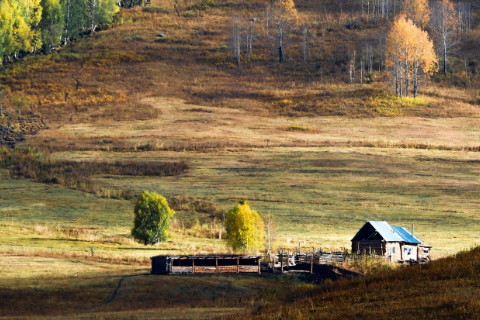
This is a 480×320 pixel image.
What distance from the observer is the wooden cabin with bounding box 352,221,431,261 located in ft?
222

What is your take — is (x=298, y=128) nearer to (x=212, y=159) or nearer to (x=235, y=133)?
(x=235, y=133)

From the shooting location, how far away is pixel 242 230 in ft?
227

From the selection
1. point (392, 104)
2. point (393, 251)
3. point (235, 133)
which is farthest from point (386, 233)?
point (392, 104)

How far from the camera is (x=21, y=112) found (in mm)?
132750

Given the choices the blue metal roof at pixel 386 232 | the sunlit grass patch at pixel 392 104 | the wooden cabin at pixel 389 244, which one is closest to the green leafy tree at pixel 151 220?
the wooden cabin at pixel 389 244

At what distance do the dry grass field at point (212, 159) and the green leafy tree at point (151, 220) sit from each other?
1.20 m

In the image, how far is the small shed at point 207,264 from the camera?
5525cm

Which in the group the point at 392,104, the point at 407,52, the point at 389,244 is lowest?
the point at 389,244

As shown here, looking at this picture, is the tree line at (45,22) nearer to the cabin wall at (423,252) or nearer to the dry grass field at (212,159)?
the dry grass field at (212,159)

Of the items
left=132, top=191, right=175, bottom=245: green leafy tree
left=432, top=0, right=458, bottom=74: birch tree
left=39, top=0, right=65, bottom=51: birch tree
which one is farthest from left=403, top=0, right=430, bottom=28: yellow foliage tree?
left=132, top=191, right=175, bottom=245: green leafy tree

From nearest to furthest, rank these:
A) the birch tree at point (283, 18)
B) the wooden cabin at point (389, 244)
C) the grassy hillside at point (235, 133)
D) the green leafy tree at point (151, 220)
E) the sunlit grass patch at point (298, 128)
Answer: the wooden cabin at point (389, 244) → the green leafy tree at point (151, 220) → the grassy hillside at point (235, 133) → the sunlit grass patch at point (298, 128) → the birch tree at point (283, 18)

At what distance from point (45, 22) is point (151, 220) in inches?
4169

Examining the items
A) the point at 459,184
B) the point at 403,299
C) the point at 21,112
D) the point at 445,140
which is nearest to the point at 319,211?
the point at 459,184

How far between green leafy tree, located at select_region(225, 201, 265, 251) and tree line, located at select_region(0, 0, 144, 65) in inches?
3766
